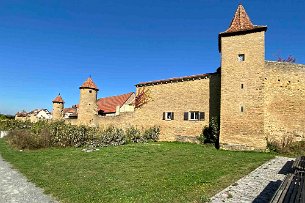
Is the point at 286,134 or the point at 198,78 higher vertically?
the point at 198,78

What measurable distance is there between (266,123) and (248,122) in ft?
5.68

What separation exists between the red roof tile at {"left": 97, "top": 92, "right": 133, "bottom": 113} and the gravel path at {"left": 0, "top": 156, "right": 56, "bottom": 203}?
78.7 feet

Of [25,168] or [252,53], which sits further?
[252,53]

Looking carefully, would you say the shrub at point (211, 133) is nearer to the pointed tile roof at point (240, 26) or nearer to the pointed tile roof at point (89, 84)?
the pointed tile roof at point (240, 26)

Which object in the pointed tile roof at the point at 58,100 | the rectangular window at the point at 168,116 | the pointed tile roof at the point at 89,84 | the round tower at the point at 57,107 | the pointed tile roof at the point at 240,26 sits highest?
the pointed tile roof at the point at 240,26

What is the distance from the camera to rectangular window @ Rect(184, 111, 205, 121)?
2219 centimetres

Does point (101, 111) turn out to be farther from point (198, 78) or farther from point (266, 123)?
point (266, 123)

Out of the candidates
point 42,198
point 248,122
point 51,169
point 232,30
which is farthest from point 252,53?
point 42,198

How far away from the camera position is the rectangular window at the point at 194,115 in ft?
72.8

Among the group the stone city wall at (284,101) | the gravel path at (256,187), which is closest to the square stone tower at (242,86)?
the stone city wall at (284,101)

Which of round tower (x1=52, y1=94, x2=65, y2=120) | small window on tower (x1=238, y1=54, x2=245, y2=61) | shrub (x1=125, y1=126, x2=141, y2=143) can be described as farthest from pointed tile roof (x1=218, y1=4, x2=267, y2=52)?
round tower (x1=52, y1=94, x2=65, y2=120)

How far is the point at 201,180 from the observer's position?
9570 millimetres

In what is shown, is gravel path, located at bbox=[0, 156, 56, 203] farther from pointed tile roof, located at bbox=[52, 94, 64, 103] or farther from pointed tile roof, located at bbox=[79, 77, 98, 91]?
pointed tile roof, located at bbox=[52, 94, 64, 103]

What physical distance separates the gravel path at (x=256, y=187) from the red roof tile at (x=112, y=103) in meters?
25.9
